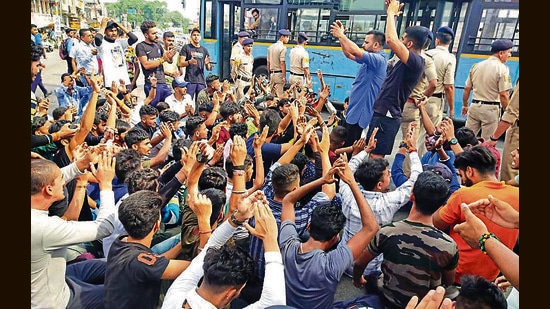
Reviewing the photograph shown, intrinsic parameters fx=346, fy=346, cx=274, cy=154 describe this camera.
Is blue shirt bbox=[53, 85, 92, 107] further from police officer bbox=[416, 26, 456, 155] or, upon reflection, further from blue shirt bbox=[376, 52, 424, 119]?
police officer bbox=[416, 26, 456, 155]

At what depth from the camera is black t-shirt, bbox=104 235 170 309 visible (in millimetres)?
1756

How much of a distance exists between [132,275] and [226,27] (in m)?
9.55

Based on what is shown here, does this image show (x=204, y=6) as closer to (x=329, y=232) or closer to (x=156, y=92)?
(x=156, y=92)

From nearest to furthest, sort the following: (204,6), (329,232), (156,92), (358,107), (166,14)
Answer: (329,232) < (358,107) < (156,92) < (204,6) < (166,14)

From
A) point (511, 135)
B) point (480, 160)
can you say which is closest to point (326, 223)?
point (480, 160)

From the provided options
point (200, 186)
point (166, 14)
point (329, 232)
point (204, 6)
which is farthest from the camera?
point (166, 14)

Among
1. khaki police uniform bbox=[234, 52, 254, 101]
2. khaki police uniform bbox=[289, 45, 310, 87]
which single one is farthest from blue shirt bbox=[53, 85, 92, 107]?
khaki police uniform bbox=[289, 45, 310, 87]

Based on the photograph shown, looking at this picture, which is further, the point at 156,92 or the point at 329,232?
the point at 156,92

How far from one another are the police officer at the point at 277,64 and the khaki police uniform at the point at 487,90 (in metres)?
3.81

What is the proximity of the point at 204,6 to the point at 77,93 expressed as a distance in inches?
202

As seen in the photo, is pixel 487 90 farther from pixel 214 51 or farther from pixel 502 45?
pixel 214 51

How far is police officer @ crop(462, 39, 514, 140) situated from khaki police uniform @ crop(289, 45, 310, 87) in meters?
3.24

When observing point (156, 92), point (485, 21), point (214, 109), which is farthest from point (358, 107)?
point (485, 21)

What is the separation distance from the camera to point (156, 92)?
597cm
